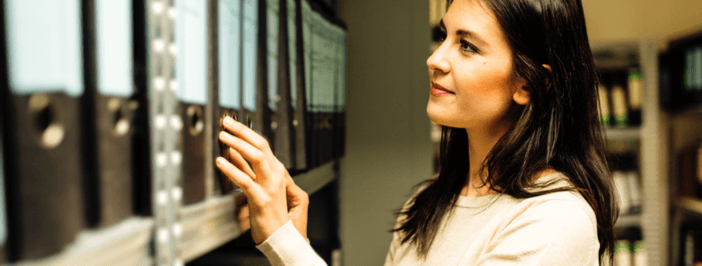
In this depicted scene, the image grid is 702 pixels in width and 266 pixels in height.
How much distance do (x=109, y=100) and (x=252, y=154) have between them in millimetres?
231

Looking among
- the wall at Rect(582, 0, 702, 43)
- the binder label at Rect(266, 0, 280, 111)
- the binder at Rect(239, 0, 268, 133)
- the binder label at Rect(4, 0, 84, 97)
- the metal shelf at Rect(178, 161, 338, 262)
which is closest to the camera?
the binder label at Rect(4, 0, 84, 97)

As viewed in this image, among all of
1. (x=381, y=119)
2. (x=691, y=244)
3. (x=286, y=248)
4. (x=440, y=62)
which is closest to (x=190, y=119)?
(x=286, y=248)

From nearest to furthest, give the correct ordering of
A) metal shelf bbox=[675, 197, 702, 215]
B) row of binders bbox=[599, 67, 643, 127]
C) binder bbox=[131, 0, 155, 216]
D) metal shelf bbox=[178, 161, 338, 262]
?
binder bbox=[131, 0, 155, 216]
metal shelf bbox=[178, 161, 338, 262]
metal shelf bbox=[675, 197, 702, 215]
row of binders bbox=[599, 67, 643, 127]

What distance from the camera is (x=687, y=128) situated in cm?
226

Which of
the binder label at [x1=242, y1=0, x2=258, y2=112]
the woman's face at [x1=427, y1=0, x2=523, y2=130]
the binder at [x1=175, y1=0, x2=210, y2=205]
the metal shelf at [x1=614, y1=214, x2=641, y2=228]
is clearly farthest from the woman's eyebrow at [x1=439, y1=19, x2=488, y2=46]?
the metal shelf at [x1=614, y1=214, x2=641, y2=228]

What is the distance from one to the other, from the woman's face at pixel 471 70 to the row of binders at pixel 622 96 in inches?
67.6

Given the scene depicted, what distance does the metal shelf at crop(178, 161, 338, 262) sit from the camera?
0.51 m

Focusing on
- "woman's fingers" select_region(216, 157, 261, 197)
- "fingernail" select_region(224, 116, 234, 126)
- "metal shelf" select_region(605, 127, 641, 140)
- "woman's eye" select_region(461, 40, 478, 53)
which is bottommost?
"metal shelf" select_region(605, 127, 641, 140)

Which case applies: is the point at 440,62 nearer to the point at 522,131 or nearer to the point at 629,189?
the point at 522,131

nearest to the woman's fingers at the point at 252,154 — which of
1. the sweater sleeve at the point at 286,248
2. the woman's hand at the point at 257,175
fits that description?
the woman's hand at the point at 257,175

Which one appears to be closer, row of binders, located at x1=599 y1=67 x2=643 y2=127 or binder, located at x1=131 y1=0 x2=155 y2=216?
binder, located at x1=131 y1=0 x2=155 y2=216

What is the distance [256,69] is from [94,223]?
36 centimetres

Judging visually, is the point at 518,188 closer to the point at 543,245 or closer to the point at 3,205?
the point at 543,245

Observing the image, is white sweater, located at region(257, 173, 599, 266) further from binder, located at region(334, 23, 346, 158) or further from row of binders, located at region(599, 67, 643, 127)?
row of binders, located at region(599, 67, 643, 127)
